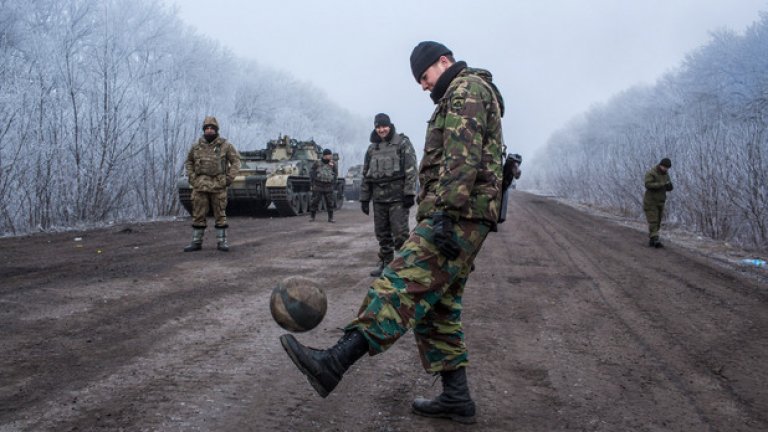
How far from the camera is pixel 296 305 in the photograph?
2697 mm

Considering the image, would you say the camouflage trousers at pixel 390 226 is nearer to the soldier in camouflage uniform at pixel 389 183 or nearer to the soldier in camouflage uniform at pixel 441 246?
the soldier in camouflage uniform at pixel 389 183

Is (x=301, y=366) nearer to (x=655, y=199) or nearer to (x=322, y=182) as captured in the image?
(x=655, y=199)

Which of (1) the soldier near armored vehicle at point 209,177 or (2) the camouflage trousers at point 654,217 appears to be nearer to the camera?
(1) the soldier near armored vehicle at point 209,177

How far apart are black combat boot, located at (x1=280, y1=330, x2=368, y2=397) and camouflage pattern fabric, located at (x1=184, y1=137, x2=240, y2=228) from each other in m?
6.25

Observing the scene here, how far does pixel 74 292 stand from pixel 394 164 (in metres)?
3.53

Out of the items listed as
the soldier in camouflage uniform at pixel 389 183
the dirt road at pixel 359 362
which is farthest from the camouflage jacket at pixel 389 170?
the dirt road at pixel 359 362

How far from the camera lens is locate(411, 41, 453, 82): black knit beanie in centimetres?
293

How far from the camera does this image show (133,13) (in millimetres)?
28297

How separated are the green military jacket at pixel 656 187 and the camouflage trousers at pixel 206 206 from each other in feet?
24.3

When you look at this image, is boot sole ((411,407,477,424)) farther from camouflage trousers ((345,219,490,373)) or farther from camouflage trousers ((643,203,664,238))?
camouflage trousers ((643,203,664,238))

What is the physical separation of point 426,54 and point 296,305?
141cm

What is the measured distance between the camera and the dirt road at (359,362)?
2.82 meters

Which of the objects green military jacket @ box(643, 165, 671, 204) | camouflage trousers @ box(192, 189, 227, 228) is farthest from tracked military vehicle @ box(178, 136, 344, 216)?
green military jacket @ box(643, 165, 671, 204)

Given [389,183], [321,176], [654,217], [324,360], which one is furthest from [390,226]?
[321,176]
